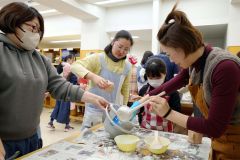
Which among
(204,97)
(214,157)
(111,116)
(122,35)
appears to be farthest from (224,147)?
(122,35)

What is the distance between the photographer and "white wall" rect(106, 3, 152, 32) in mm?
4832

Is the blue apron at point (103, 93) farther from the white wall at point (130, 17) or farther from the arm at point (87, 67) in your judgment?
the white wall at point (130, 17)

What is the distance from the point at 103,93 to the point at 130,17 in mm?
3702

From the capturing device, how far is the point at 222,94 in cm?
84

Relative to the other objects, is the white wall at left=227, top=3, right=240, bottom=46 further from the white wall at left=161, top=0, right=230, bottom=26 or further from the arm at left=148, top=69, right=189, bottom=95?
the arm at left=148, top=69, right=189, bottom=95

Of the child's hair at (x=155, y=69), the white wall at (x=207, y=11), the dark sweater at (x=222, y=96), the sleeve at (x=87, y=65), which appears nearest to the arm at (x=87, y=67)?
the sleeve at (x=87, y=65)

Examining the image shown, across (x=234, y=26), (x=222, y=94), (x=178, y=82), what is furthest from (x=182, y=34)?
(x=234, y=26)

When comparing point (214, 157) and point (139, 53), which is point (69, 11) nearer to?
point (139, 53)

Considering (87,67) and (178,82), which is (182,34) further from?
(87,67)

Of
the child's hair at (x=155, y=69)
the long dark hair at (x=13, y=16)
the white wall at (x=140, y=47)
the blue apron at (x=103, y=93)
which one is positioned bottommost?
the blue apron at (x=103, y=93)

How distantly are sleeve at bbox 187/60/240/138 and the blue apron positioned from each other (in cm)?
92

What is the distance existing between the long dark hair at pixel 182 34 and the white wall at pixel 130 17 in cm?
393

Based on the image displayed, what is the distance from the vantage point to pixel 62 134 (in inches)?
143

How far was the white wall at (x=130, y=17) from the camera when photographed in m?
4.83
